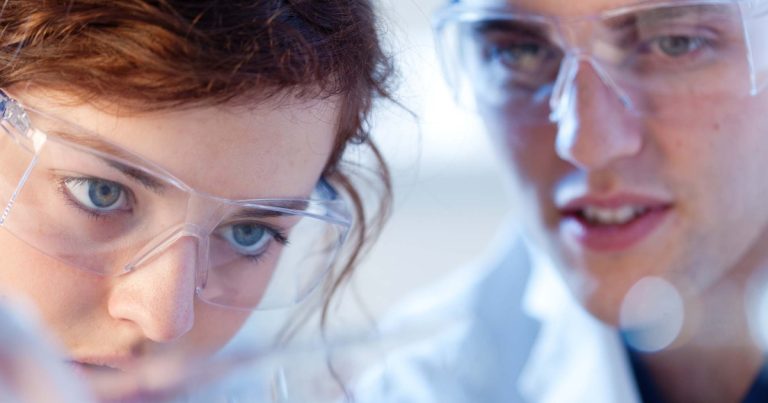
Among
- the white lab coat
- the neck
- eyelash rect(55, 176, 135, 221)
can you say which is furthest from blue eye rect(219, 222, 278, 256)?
the neck

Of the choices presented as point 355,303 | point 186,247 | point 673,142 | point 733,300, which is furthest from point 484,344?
point 186,247

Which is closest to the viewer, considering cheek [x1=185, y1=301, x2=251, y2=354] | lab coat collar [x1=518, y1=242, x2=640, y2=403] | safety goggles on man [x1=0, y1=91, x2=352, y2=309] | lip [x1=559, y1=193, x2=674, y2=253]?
safety goggles on man [x1=0, y1=91, x2=352, y2=309]

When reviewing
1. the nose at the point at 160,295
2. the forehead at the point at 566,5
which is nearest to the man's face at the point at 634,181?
the forehead at the point at 566,5

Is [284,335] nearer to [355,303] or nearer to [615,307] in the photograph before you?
[355,303]

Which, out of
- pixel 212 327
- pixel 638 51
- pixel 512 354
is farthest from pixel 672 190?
pixel 212 327

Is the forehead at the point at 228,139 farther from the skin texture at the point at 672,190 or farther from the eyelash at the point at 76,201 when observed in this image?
the skin texture at the point at 672,190

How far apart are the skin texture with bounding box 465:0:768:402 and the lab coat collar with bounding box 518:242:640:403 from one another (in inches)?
3.5

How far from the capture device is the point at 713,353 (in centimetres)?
124

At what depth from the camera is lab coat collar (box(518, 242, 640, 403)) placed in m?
1.23

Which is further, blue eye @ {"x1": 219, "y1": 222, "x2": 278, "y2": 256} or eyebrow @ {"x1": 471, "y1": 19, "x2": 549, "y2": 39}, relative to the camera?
eyebrow @ {"x1": 471, "y1": 19, "x2": 549, "y2": 39}

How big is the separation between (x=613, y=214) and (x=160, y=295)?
58 cm

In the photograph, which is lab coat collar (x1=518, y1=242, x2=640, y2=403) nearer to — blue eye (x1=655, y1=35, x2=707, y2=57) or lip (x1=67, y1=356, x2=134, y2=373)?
blue eye (x1=655, y1=35, x2=707, y2=57)

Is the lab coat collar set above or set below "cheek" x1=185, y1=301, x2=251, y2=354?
below

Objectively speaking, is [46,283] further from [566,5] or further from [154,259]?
→ [566,5]
